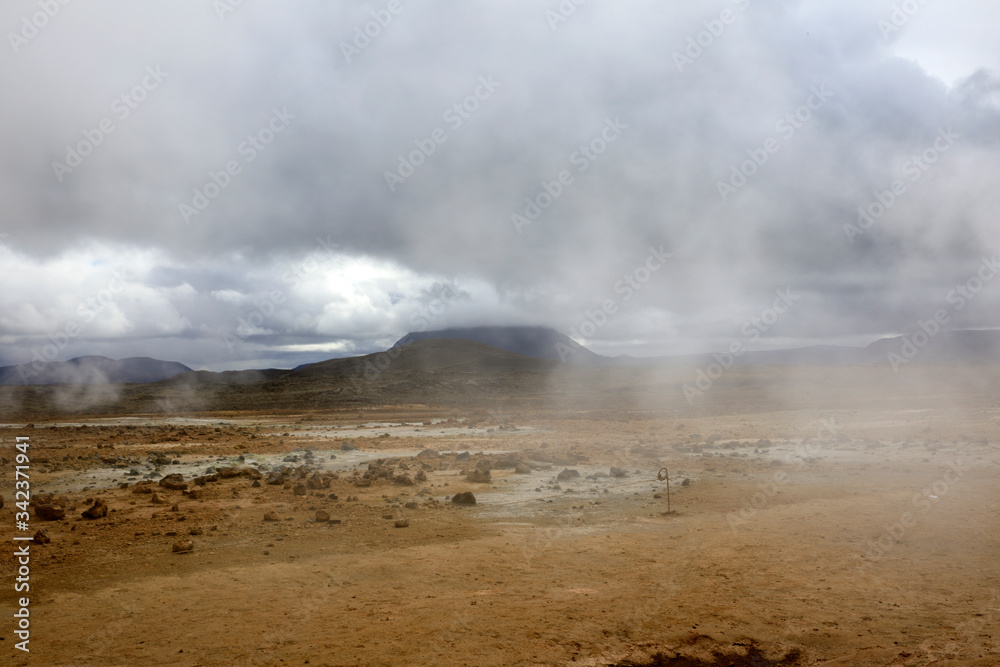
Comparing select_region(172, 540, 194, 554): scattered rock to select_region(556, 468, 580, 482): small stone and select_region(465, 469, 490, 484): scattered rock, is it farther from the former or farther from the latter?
Result: select_region(556, 468, 580, 482): small stone

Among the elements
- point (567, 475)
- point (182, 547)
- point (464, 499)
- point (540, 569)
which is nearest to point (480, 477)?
point (567, 475)

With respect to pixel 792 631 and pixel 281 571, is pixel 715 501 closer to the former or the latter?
pixel 792 631

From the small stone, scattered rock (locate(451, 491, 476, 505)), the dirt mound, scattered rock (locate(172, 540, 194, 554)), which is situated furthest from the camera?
the small stone

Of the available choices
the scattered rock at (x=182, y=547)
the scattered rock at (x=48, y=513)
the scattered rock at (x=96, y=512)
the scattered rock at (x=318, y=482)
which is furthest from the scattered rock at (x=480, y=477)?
the scattered rock at (x=48, y=513)

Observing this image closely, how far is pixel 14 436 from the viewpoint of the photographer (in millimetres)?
39281

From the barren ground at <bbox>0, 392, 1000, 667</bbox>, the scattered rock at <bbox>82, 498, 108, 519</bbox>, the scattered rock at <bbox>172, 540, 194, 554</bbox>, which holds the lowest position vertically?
the barren ground at <bbox>0, 392, 1000, 667</bbox>

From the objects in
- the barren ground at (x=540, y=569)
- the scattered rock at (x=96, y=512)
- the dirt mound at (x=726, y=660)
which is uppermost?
the scattered rock at (x=96, y=512)

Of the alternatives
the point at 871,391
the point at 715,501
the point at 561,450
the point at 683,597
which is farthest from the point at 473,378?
the point at 683,597

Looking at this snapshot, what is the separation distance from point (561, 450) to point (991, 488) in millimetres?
14556

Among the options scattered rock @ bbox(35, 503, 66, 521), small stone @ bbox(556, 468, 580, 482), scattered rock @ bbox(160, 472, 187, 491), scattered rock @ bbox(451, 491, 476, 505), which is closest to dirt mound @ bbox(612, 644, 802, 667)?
scattered rock @ bbox(451, 491, 476, 505)

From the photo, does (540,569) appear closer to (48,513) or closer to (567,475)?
(567,475)

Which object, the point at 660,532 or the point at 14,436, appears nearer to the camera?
the point at 660,532

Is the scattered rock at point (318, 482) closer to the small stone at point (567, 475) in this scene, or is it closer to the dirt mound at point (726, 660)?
the small stone at point (567, 475)

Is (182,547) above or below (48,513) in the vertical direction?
below
